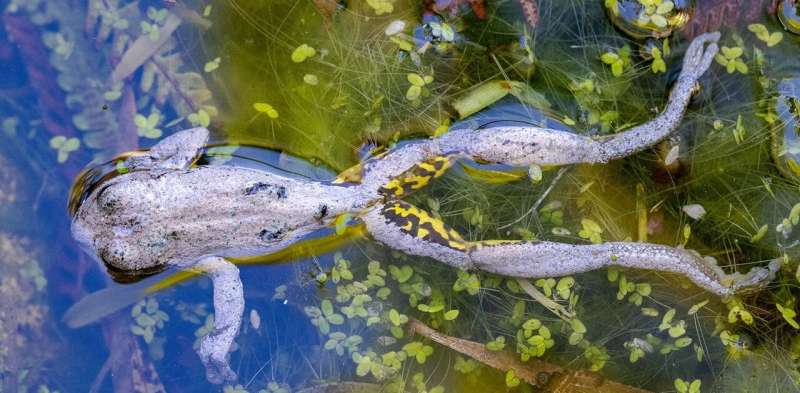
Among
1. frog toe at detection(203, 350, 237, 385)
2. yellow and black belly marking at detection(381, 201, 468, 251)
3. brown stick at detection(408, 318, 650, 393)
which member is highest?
yellow and black belly marking at detection(381, 201, 468, 251)

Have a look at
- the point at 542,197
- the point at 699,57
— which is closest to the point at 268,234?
the point at 542,197

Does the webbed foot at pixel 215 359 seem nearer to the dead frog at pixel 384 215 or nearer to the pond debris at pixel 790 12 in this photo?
the dead frog at pixel 384 215

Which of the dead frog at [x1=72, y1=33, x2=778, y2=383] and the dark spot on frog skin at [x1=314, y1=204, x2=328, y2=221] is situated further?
the dark spot on frog skin at [x1=314, y1=204, x2=328, y2=221]

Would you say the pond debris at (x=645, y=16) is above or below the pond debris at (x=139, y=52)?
below

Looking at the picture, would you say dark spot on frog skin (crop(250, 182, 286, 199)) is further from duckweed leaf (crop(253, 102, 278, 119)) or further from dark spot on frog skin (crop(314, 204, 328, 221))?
duckweed leaf (crop(253, 102, 278, 119))

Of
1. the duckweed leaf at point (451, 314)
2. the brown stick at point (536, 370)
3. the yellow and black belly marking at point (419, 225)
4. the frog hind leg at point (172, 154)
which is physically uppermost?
the frog hind leg at point (172, 154)

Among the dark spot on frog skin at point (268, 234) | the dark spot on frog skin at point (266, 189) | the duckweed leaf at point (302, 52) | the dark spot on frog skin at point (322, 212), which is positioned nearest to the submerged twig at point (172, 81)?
the duckweed leaf at point (302, 52)

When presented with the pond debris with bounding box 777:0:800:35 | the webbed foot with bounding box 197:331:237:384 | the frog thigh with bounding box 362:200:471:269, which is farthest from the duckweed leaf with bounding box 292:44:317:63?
the pond debris with bounding box 777:0:800:35

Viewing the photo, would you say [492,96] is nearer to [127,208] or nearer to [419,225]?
[419,225]
